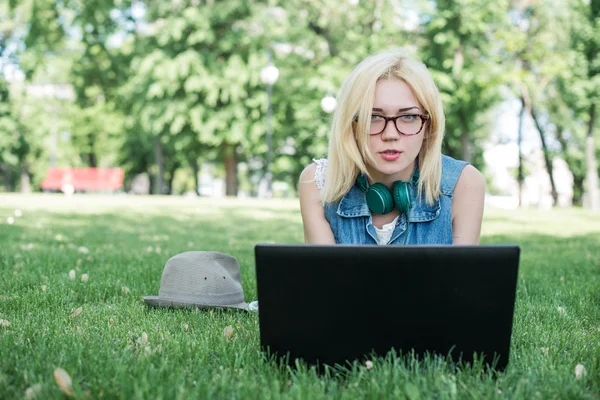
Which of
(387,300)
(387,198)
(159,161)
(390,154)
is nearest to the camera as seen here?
(387,300)

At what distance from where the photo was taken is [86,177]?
31641mm

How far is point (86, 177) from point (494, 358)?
1260 inches

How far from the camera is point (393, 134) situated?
103 inches

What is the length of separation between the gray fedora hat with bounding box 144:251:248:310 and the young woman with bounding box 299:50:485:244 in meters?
0.79

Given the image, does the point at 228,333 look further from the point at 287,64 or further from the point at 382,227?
the point at 287,64

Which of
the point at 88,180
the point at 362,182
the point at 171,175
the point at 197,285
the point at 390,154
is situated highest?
the point at 390,154

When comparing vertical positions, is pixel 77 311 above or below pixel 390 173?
below

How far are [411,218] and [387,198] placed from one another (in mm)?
184

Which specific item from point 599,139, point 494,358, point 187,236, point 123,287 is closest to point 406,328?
point 494,358

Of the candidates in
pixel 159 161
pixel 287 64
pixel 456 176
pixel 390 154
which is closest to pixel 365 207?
pixel 390 154

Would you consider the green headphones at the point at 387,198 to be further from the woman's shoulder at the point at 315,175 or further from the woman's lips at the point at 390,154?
the woman's shoulder at the point at 315,175

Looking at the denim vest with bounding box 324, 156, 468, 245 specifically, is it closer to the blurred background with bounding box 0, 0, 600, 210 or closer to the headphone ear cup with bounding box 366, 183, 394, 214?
the headphone ear cup with bounding box 366, 183, 394, 214

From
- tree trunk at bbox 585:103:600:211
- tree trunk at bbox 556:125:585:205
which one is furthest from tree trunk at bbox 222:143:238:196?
tree trunk at bbox 556:125:585:205

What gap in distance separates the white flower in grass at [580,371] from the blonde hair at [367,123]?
99cm
